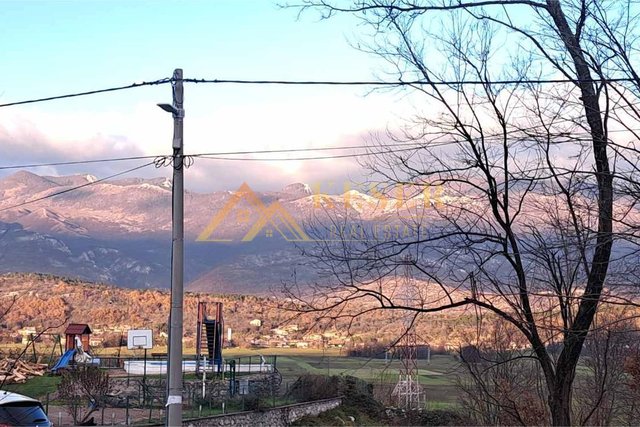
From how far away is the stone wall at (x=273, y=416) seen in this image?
29141 millimetres

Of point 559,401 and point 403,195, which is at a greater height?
point 403,195

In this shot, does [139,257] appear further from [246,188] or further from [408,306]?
[408,306]

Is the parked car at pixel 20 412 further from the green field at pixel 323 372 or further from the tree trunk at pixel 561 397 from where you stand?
the green field at pixel 323 372

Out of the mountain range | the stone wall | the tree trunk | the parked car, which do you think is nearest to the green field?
the stone wall

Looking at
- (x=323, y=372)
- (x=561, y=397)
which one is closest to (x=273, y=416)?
(x=323, y=372)

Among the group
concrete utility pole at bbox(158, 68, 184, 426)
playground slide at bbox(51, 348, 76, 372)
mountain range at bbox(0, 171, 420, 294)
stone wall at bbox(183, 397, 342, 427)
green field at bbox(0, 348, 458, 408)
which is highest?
mountain range at bbox(0, 171, 420, 294)

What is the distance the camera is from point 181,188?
13594 mm

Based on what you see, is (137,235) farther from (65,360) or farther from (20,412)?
(20,412)

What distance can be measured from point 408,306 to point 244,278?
185 feet

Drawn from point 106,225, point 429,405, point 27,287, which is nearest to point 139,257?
point 106,225

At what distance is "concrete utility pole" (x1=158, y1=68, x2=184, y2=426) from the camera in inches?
500

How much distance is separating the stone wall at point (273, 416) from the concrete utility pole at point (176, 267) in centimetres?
1479

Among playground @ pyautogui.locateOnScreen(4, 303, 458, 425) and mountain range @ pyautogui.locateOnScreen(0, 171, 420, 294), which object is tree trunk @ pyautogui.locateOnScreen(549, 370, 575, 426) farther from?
mountain range @ pyautogui.locateOnScreen(0, 171, 420, 294)

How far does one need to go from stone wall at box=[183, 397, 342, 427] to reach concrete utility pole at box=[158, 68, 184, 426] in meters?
14.8
